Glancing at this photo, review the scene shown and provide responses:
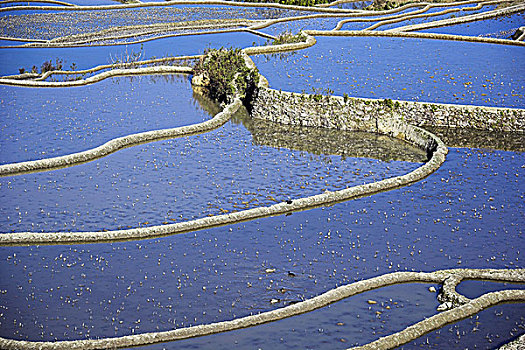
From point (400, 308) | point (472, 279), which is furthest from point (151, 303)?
point (472, 279)

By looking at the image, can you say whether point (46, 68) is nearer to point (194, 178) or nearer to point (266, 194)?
point (194, 178)

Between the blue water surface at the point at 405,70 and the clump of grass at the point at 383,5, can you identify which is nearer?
the blue water surface at the point at 405,70

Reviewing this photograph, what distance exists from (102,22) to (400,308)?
32.7 m

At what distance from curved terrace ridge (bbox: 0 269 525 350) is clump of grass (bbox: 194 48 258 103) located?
506 inches

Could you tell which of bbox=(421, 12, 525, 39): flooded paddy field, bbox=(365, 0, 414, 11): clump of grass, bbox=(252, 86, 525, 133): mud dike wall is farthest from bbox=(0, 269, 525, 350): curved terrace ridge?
bbox=(365, 0, 414, 11): clump of grass

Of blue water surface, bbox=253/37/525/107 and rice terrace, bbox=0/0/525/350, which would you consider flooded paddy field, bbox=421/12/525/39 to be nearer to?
rice terrace, bbox=0/0/525/350

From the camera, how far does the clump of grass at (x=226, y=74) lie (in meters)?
25.1

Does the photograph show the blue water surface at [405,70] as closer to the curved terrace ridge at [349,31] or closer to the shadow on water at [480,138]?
the curved terrace ridge at [349,31]

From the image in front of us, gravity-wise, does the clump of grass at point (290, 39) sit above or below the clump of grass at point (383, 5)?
below

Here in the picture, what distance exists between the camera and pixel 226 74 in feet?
86.4

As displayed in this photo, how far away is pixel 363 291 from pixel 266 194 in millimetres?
5221

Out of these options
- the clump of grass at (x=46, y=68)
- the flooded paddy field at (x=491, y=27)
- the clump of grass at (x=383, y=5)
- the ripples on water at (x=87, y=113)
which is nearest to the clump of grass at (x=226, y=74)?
the ripples on water at (x=87, y=113)

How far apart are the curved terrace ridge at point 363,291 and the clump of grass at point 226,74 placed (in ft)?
42.2

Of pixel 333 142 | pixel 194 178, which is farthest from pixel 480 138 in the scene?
pixel 194 178
